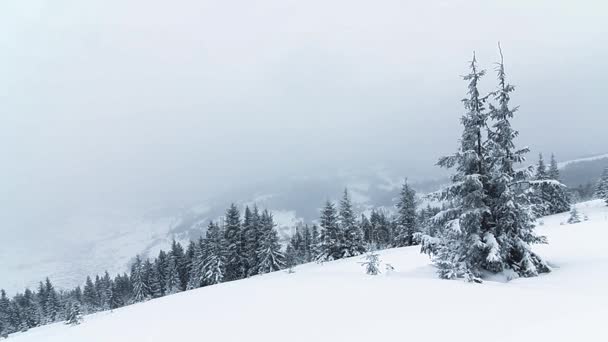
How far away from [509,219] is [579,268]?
2.56 m

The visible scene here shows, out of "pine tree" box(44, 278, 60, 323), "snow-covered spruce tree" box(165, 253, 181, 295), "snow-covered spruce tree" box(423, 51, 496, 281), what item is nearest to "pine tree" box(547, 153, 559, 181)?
"snow-covered spruce tree" box(423, 51, 496, 281)

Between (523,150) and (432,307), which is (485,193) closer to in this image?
(523,150)

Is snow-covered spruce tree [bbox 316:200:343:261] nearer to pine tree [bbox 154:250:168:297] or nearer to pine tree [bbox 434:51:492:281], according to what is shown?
pine tree [bbox 434:51:492:281]

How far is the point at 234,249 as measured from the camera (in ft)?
151

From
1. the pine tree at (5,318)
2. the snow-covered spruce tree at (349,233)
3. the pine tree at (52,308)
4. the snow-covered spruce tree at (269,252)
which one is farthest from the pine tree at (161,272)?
the snow-covered spruce tree at (349,233)

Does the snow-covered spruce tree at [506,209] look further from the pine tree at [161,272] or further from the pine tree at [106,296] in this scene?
the pine tree at [106,296]

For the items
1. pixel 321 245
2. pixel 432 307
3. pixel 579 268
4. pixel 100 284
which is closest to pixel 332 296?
pixel 432 307

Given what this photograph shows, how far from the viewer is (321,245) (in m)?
46.2

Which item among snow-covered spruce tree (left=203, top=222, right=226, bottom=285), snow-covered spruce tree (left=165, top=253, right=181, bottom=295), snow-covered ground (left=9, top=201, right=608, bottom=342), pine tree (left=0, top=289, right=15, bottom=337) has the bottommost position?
pine tree (left=0, top=289, right=15, bottom=337)

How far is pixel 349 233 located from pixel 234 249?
15.4m

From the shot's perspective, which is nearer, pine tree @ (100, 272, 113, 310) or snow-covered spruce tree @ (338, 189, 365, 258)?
snow-covered spruce tree @ (338, 189, 365, 258)

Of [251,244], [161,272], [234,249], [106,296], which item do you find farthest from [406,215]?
[106,296]

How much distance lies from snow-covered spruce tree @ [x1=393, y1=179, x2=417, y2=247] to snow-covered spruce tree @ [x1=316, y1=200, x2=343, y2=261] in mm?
9289

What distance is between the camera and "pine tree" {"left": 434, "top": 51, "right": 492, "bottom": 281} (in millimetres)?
12779
